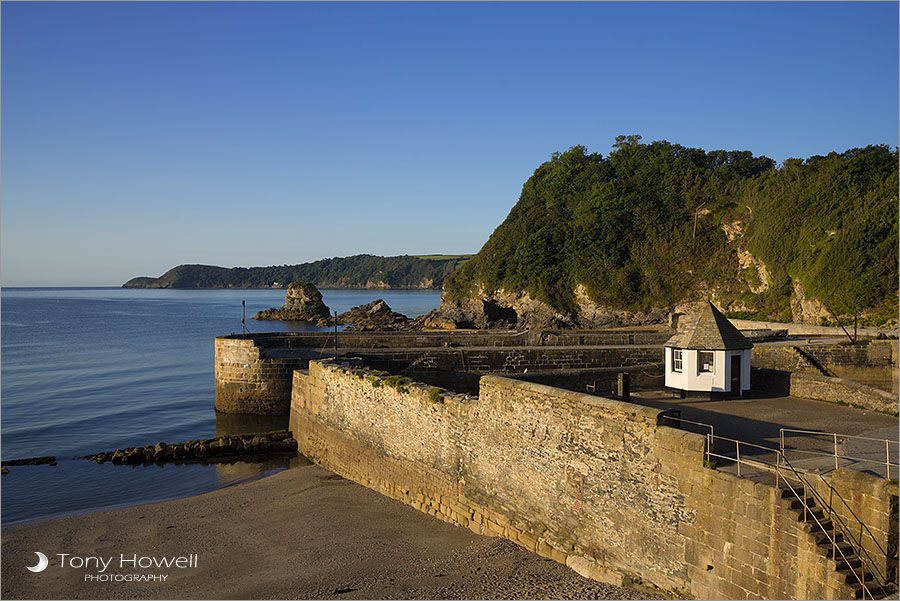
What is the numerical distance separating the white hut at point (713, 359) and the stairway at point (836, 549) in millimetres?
8335

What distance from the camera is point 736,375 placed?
16.1 metres

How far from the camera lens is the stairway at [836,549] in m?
7.21

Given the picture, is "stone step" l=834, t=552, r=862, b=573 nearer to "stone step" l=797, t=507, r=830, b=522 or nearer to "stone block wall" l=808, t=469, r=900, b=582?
"stone block wall" l=808, t=469, r=900, b=582

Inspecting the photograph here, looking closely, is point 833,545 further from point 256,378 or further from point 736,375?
point 256,378

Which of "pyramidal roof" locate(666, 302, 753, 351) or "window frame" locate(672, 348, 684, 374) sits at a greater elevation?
"pyramidal roof" locate(666, 302, 753, 351)

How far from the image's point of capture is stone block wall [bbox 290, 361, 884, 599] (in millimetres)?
8125

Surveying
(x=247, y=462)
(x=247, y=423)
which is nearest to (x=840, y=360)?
(x=247, y=462)

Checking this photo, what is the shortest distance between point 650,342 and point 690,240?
3824 centimetres

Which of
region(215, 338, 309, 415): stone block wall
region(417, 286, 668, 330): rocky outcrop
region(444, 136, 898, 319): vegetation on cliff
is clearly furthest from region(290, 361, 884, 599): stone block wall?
region(417, 286, 668, 330): rocky outcrop

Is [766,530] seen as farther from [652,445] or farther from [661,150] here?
[661,150]

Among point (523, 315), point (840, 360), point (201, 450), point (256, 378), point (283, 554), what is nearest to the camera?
point (283, 554)

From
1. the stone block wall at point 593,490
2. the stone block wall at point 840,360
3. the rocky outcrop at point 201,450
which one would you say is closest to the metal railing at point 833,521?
the stone block wall at point 593,490

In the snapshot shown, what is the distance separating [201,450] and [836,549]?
63.5 ft

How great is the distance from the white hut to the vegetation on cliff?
30479mm
